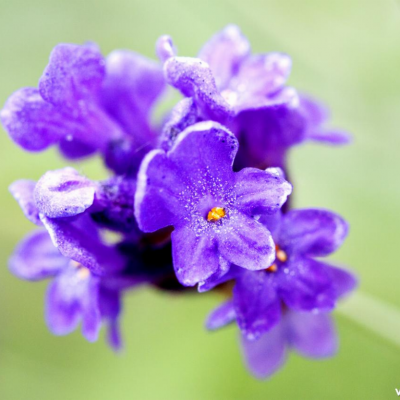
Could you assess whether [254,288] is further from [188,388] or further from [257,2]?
[257,2]

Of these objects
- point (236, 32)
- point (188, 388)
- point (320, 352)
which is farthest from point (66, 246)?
point (188, 388)

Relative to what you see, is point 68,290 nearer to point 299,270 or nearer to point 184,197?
point 184,197

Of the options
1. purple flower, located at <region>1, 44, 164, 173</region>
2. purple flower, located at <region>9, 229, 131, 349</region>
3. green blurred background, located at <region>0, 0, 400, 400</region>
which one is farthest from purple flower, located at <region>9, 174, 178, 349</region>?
green blurred background, located at <region>0, 0, 400, 400</region>

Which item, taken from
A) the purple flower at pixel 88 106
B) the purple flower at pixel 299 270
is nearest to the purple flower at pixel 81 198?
the purple flower at pixel 88 106

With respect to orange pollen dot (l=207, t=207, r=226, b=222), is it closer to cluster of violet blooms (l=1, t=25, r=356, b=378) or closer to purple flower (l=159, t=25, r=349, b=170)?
cluster of violet blooms (l=1, t=25, r=356, b=378)

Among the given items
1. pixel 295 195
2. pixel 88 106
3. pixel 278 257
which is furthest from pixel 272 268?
pixel 295 195

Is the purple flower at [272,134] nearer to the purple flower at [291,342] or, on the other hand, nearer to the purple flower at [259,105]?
the purple flower at [259,105]
